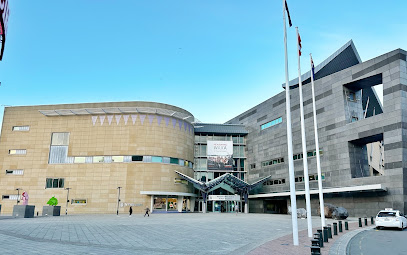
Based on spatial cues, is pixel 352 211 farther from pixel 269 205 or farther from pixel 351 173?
pixel 269 205

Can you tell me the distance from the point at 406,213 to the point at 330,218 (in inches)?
394

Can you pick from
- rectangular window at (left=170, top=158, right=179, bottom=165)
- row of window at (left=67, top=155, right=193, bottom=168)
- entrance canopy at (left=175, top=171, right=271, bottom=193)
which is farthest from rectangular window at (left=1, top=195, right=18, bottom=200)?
entrance canopy at (left=175, top=171, right=271, bottom=193)

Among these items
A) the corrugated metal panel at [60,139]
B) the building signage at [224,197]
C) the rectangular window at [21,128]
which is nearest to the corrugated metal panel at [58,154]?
the corrugated metal panel at [60,139]

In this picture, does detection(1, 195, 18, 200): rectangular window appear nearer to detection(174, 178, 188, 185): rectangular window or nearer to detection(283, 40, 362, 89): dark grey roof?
detection(174, 178, 188, 185): rectangular window

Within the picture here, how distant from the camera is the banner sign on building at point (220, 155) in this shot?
66.7 m

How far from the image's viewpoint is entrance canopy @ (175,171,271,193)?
57719 mm

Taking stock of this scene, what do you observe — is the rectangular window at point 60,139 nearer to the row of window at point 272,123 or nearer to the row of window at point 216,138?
the row of window at point 216,138

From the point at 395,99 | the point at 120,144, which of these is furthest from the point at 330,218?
the point at 120,144

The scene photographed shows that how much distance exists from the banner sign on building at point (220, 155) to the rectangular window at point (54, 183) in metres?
30.8

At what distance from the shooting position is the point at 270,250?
12.2m

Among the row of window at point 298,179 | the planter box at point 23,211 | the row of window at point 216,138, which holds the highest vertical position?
the row of window at point 216,138

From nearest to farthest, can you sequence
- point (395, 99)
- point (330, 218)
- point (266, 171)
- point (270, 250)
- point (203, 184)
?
point (270, 250)
point (330, 218)
point (395, 99)
point (203, 184)
point (266, 171)

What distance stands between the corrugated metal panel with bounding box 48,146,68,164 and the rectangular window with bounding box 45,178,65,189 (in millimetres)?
3533

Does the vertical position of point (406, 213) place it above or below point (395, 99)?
below
